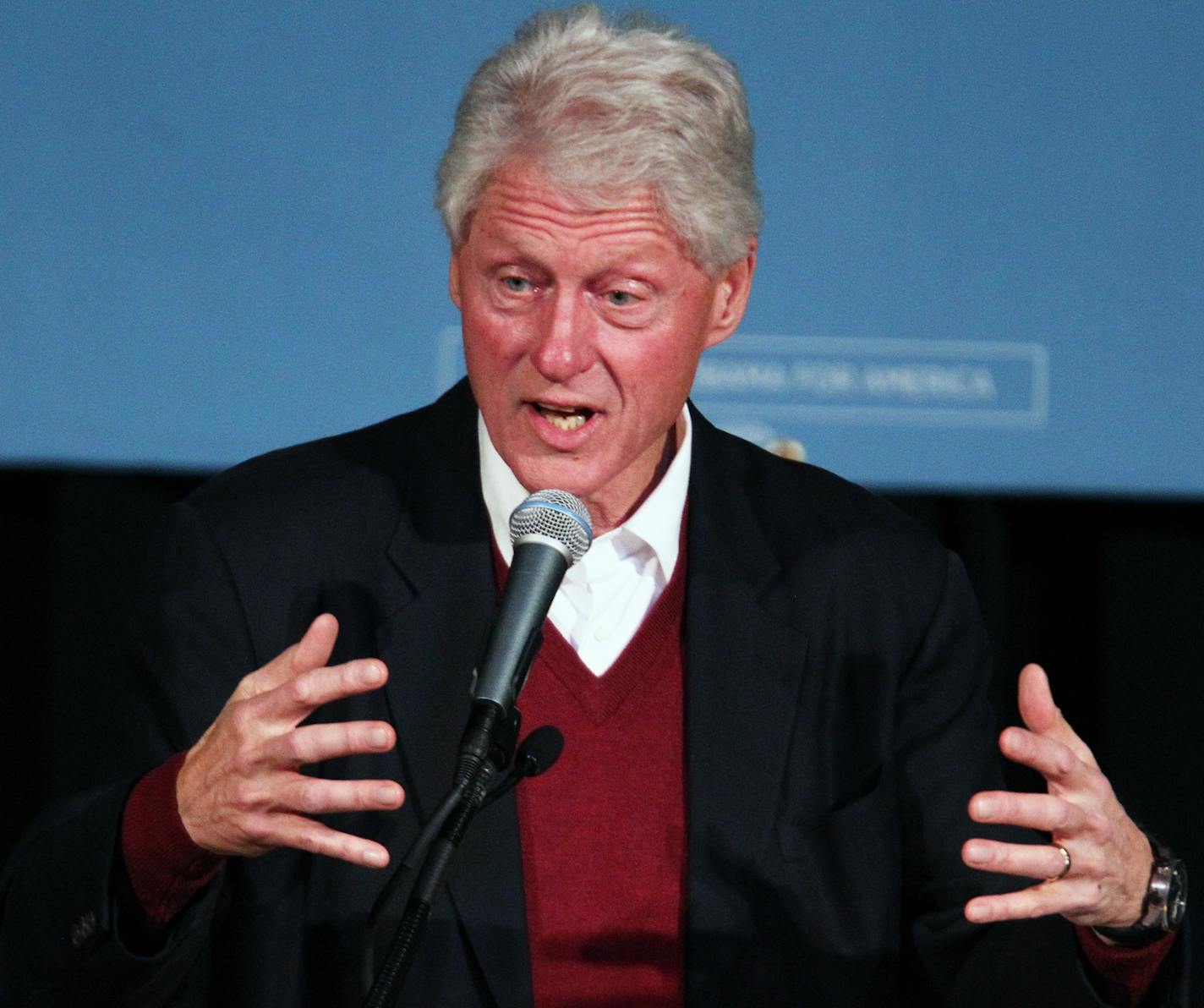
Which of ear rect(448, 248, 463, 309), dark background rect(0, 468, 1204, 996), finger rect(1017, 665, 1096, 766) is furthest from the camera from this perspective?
dark background rect(0, 468, 1204, 996)

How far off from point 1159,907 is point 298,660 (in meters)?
0.84

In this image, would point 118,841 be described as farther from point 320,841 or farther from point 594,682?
point 594,682

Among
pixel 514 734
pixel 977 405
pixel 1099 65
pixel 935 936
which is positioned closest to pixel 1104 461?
pixel 977 405

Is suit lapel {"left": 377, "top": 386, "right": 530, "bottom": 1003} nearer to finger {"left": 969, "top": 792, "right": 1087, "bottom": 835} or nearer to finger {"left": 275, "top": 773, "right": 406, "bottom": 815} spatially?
finger {"left": 275, "top": 773, "right": 406, "bottom": 815}

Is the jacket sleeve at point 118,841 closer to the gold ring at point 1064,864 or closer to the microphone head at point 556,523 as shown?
the microphone head at point 556,523

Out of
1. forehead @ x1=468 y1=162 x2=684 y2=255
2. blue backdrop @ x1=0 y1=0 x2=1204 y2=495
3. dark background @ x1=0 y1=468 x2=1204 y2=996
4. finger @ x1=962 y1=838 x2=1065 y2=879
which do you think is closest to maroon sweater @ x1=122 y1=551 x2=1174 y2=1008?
finger @ x1=962 y1=838 x2=1065 y2=879

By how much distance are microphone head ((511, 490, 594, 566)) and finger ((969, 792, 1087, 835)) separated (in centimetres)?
41

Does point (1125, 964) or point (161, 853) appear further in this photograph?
point (1125, 964)

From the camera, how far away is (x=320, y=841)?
1425 millimetres

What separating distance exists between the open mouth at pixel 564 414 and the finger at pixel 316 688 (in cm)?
51

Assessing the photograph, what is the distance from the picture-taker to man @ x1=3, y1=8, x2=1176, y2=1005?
70.3 inches

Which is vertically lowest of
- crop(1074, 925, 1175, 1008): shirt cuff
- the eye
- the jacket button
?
crop(1074, 925, 1175, 1008): shirt cuff

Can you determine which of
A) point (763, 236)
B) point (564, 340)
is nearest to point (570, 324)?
point (564, 340)

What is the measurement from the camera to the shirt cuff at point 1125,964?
5.43 ft
